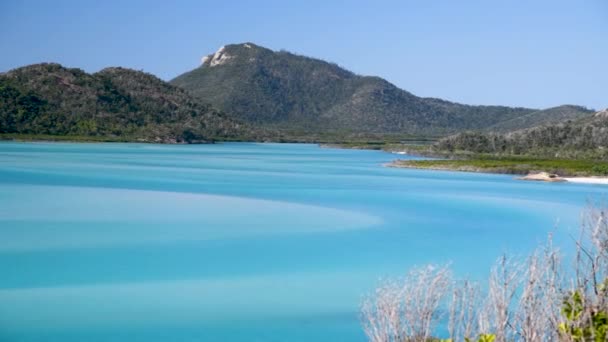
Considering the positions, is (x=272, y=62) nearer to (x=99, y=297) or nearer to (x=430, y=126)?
(x=430, y=126)

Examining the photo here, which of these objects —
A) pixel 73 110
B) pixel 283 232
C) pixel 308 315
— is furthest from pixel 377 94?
pixel 308 315

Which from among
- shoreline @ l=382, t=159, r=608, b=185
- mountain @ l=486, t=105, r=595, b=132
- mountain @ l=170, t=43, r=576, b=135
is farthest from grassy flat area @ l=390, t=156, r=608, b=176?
mountain @ l=486, t=105, r=595, b=132

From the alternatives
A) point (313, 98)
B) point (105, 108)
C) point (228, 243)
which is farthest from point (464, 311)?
point (313, 98)

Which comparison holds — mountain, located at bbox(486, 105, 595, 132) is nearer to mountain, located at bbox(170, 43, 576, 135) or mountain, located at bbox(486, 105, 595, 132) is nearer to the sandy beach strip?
mountain, located at bbox(170, 43, 576, 135)

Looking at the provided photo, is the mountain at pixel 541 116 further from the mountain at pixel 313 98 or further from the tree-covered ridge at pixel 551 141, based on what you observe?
the tree-covered ridge at pixel 551 141

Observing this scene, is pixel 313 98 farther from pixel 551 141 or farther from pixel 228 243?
pixel 228 243

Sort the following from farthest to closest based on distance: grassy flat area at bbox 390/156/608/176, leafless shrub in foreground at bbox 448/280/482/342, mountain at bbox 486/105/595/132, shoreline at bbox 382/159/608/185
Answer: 1. mountain at bbox 486/105/595/132
2. grassy flat area at bbox 390/156/608/176
3. shoreline at bbox 382/159/608/185
4. leafless shrub in foreground at bbox 448/280/482/342
